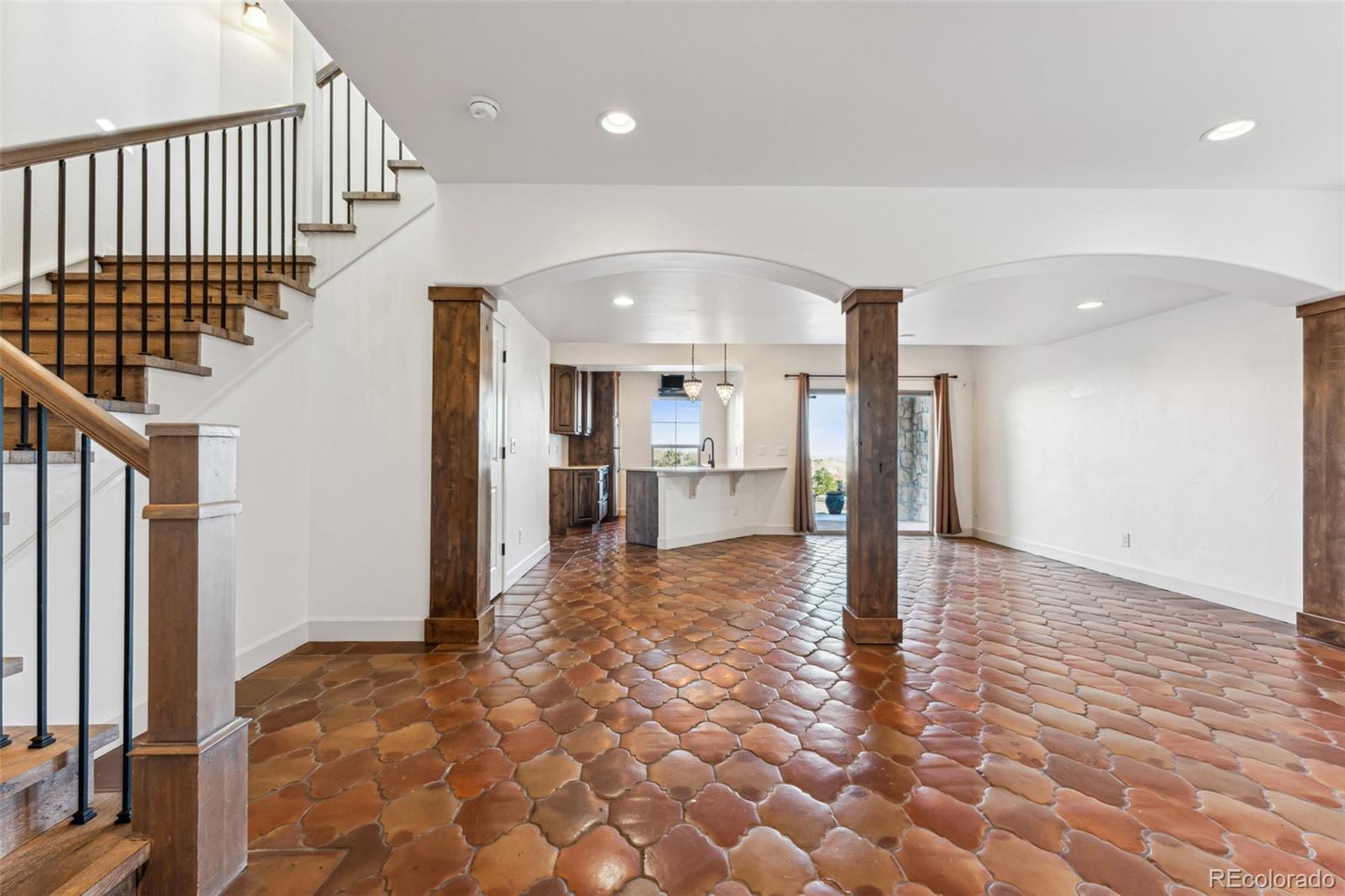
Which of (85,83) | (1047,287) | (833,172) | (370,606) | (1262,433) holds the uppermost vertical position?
(85,83)

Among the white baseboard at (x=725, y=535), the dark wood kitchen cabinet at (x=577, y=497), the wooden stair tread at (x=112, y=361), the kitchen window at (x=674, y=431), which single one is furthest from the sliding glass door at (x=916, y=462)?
the wooden stair tread at (x=112, y=361)

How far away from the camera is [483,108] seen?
7.28ft

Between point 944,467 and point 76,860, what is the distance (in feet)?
25.6

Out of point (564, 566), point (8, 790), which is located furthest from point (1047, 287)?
point (8, 790)

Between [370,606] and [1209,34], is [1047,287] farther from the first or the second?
[370,606]

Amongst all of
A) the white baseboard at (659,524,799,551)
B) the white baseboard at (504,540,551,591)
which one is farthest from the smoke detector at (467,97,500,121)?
the white baseboard at (659,524,799,551)

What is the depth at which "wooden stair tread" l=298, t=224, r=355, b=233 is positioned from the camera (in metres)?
3.00

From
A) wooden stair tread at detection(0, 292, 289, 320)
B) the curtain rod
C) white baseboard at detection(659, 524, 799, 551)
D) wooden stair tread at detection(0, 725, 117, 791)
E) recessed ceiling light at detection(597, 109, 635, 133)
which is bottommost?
white baseboard at detection(659, 524, 799, 551)

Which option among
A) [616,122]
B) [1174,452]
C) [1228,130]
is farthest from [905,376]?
[616,122]

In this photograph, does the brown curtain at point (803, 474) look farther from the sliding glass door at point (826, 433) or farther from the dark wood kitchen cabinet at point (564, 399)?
the dark wood kitchen cabinet at point (564, 399)

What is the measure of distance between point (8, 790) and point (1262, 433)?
20.8ft

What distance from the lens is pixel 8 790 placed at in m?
1.14

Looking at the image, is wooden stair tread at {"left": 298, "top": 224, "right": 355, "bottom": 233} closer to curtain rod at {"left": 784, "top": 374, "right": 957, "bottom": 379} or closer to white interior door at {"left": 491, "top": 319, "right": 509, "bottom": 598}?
white interior door at {"left": 491, "top": 319, "right": 509, "bottom": 598}

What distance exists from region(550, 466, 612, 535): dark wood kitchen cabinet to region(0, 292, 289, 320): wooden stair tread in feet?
14.9
